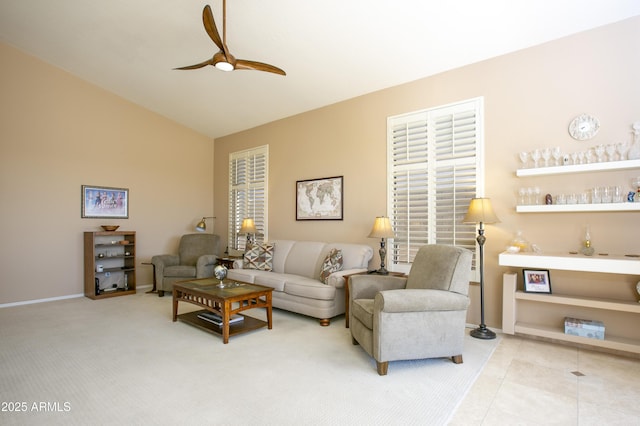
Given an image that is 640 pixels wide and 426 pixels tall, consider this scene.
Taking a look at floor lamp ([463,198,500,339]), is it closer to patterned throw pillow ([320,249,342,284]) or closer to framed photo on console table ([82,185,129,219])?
patterned throw pillow ([320,249,342,284])

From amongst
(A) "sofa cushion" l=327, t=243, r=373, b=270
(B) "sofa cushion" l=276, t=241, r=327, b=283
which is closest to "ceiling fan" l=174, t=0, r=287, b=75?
(A) "sofa cushion" l=327, t=243, r=373, b=270

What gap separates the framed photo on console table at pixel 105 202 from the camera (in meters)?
5.68

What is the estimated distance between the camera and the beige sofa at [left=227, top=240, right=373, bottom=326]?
405cm

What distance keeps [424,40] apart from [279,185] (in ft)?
11.0

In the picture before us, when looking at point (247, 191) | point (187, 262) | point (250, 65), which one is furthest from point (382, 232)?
point (187, 262)

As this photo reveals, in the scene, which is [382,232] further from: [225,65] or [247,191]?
[247,191]

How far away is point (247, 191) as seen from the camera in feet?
21.9

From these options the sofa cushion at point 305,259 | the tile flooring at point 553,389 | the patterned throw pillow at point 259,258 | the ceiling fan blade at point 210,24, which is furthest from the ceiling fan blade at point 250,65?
the tile flooring at point 553,389

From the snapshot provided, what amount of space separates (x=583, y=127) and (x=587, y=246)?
1133mm

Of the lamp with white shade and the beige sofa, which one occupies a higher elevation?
the lamp with white shade

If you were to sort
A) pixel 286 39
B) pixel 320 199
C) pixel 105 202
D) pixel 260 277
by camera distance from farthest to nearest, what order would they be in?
pixel 105 202 < pixel 320 199 < pixel 260 277 < pixel 286 39

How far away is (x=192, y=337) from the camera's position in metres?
3.59

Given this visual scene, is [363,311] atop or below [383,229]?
below

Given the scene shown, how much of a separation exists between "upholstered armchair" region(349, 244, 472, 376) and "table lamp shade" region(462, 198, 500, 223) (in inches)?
22.6
